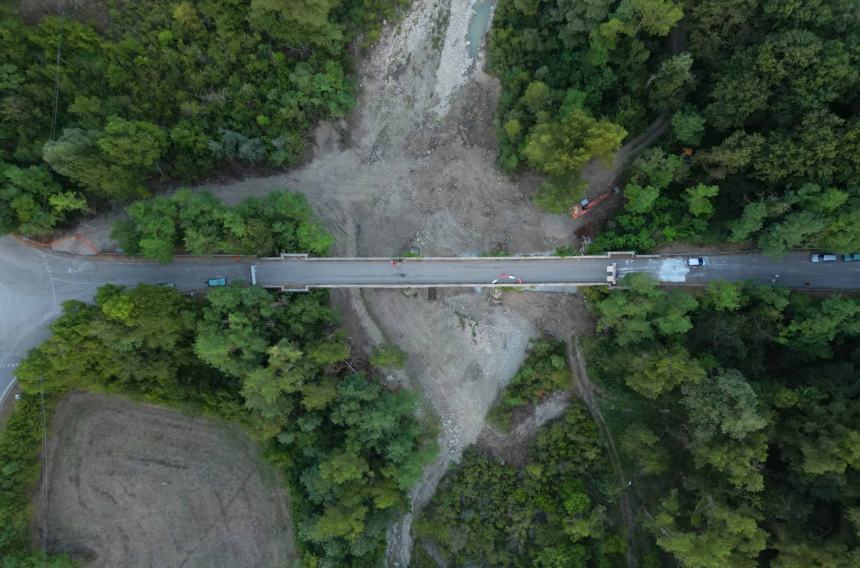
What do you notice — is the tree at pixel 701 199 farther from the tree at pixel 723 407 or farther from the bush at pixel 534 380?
the bush at pixel 534 380

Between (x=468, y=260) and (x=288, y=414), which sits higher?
(x=468, y=260)

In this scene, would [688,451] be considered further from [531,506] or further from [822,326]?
[531,506]

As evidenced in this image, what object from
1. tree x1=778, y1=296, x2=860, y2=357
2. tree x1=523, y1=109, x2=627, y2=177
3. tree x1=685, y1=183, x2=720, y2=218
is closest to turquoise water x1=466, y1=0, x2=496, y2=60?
→ tree x1=523, y1=109, x2=627, y2=177

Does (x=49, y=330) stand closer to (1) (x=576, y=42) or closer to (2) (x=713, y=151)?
Result: (1) (x=576, y=42)

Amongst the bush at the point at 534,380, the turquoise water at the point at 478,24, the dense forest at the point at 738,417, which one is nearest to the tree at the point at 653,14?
the turquoise water at the point at 478,24

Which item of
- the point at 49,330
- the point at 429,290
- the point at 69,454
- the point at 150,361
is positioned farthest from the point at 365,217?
the point at 69,454

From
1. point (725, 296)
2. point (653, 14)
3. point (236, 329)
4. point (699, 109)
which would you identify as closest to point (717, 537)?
point (725, 296)
